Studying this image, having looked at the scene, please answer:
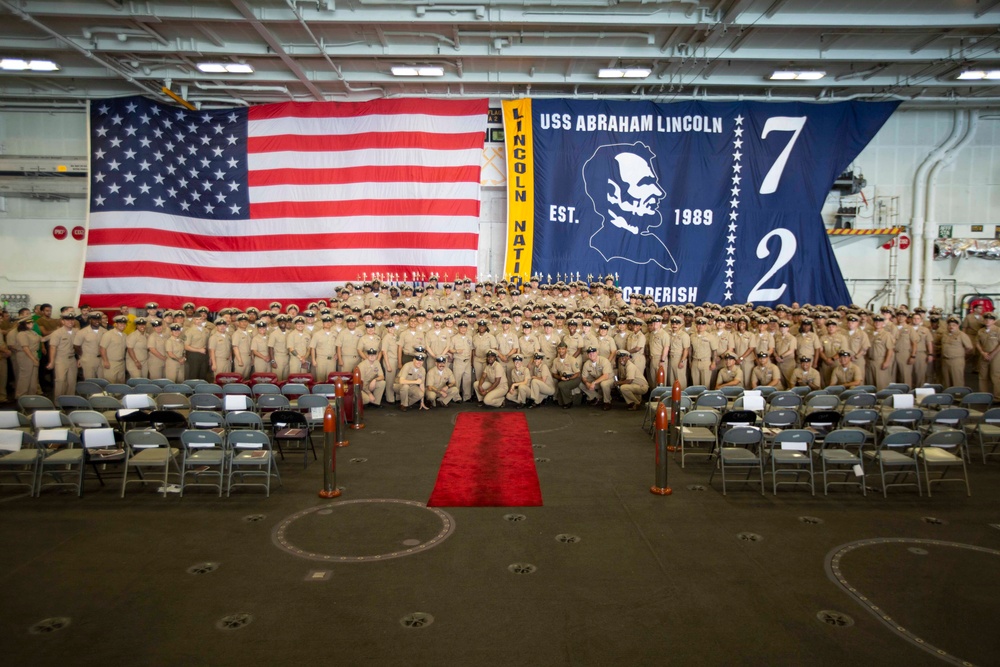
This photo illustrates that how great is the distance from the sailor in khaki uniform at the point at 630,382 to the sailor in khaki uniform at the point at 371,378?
4738 millimetres

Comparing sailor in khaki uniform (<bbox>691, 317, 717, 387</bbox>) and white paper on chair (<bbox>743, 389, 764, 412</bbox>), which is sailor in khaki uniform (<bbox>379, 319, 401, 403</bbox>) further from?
white paper on chair (<bbox>743, 389, 764, 412</bbox>)

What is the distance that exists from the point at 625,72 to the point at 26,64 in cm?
1507

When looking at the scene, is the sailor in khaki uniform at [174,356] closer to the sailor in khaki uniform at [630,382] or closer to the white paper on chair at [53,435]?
the white paper on chair at [53,435]

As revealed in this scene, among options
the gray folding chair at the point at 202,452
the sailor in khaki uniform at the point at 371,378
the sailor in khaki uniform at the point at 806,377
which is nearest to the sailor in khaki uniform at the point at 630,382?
the sailor in khaki uniform at the point at 806,377

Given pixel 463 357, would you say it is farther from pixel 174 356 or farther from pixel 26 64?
pixel 26 64

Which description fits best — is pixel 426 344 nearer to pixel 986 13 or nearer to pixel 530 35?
pixel 530 35

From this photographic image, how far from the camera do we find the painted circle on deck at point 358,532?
209 inches

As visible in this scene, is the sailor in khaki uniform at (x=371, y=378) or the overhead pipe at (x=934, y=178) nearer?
the sailor in khaki uniform at (x=371, y=378)

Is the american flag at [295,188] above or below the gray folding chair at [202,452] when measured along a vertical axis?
above

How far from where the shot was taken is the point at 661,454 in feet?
22.2

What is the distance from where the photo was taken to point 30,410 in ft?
29.7

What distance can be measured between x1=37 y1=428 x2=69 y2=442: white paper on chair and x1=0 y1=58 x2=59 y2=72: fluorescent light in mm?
12481

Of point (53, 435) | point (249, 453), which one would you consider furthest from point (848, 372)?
point (53, 435)

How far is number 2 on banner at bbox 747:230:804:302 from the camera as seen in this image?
53.7ft
